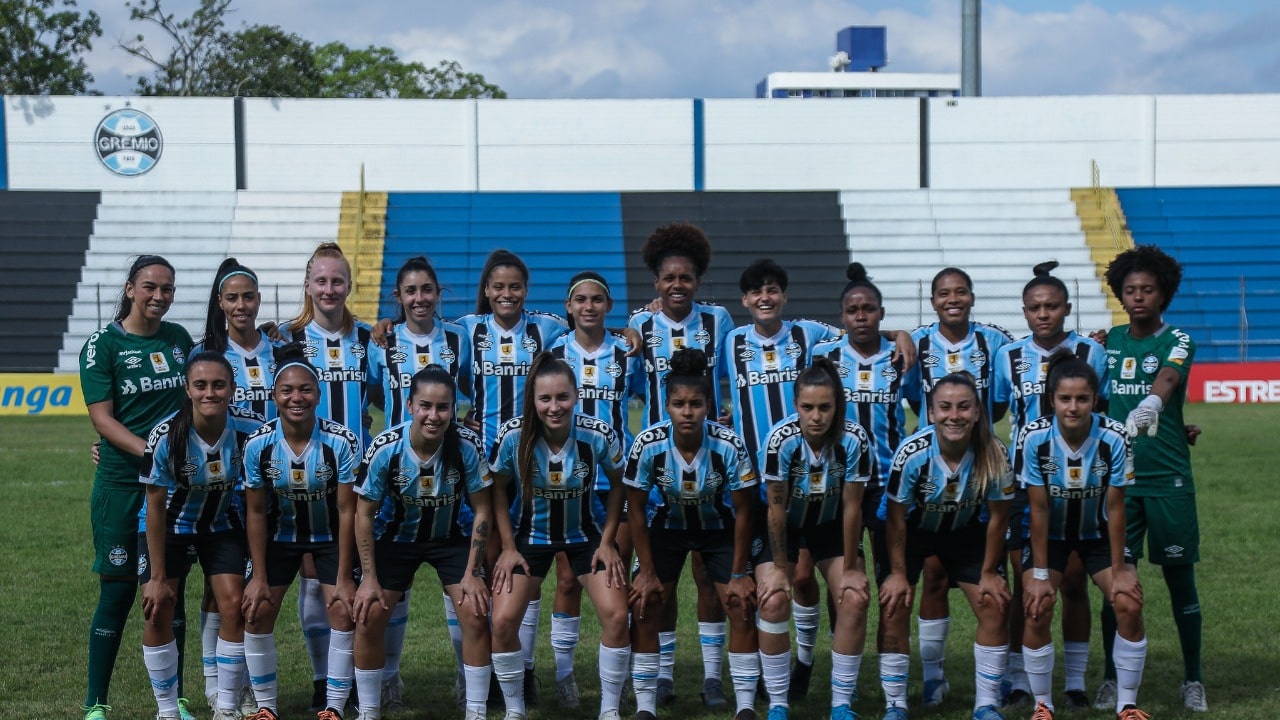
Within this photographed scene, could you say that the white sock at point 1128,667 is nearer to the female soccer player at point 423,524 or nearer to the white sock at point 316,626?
the female soccer player at point 423,524

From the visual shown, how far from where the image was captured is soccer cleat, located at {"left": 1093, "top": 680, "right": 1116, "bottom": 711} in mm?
5793

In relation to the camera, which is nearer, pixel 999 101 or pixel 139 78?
pixel 999 101

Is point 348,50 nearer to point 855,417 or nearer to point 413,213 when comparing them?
point 413,213

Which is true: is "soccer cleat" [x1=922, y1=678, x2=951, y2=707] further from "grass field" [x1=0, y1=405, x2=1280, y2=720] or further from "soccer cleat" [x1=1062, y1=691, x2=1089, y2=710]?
"soccer cleat" [x1=1062, y1=691, x2=1089, y2=710]

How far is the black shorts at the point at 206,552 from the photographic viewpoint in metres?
5.48

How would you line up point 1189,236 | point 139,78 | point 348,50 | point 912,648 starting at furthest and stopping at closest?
point 348,50 → point 139,78 → point 1189,236 → point 912,648

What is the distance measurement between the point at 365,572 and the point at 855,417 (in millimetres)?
2323

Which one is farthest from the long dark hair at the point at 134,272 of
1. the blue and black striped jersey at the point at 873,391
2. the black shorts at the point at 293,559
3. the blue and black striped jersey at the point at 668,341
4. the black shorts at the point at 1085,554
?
the black shorts at the point at 1085,554

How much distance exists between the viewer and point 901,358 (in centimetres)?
608

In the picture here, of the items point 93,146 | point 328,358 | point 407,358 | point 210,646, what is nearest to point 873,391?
point 407,358

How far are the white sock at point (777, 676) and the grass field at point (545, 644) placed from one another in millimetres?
273

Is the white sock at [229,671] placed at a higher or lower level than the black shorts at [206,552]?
lower

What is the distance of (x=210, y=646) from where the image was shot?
19.3 ft

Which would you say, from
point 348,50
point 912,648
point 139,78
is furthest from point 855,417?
point 348,50
